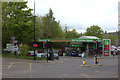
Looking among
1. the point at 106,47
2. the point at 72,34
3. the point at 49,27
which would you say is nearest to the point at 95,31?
the point at 72,34

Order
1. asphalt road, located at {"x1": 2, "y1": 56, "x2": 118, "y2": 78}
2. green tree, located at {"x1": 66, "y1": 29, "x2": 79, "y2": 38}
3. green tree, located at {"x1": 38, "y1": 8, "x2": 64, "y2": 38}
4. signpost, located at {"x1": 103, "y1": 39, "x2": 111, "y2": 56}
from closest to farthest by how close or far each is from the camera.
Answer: asphalt road, located at {"x1": 2, "y1": 56, "x2": 118, "y2": 78} < signpost, located at {"x1": 103, "y1": 39, "x2": 111, "y2": 56} < green tree, located at {"x1": 38, "y1": 8, "x2": 64, "y2": 38} < green tree, located at {"x1": 66, "y1": 29, "x2": 79, "y2": 38}

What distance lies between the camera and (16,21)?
34.8 meters

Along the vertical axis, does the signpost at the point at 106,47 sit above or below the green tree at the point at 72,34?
below

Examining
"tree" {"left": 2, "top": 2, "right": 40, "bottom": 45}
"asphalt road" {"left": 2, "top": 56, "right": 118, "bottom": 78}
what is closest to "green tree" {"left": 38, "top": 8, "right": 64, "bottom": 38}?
"tree" {"left": 2, "top": 2, "right": 40, "bottom": 45}

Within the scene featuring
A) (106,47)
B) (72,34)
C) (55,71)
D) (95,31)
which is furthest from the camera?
(72,34)

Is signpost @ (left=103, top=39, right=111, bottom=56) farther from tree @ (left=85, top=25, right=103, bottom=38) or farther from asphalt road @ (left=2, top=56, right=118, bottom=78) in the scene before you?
tree @ (left=85, top=25, right=103, bottom=38)

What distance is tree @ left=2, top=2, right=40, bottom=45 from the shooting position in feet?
114

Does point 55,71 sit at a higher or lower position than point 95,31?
lower

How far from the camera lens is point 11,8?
3494cm

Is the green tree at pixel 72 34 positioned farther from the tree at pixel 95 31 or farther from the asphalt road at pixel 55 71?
the asphalt road at pixel 55 71

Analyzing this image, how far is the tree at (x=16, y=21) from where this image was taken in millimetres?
34719

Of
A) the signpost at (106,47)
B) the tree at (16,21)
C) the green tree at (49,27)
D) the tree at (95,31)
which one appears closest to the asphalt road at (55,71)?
the tree at (16,21)

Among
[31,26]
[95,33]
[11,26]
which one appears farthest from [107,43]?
[95,33]

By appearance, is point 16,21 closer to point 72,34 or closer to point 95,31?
point 72,34
